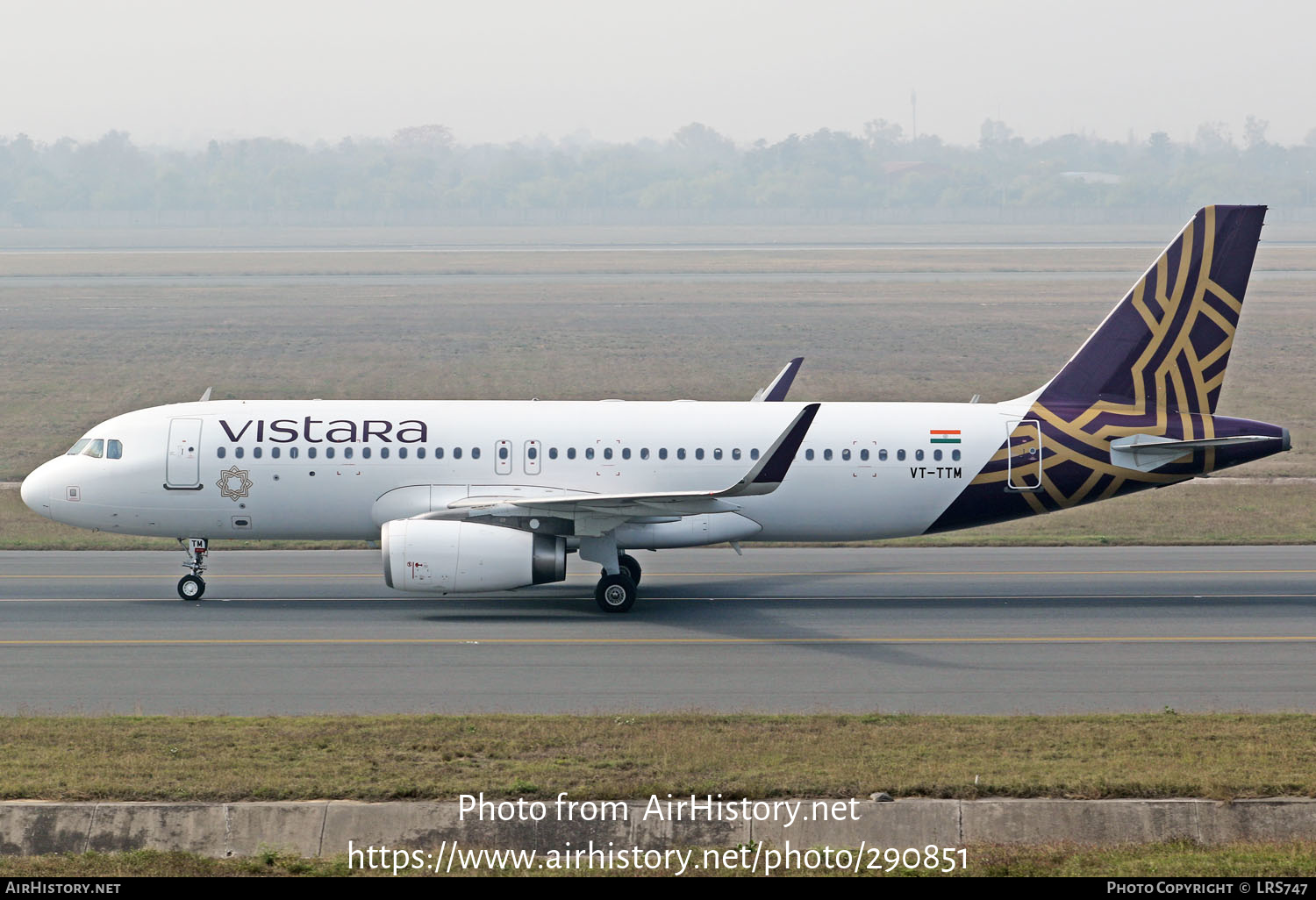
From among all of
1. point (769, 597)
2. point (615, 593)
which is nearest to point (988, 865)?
point (615, 593)

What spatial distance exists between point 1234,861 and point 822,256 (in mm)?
153250

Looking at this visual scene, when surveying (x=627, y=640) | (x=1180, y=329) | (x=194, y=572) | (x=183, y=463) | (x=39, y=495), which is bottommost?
(x=627, y=640)

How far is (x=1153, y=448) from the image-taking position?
29234 mm

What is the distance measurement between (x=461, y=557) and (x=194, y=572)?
20.1 feet

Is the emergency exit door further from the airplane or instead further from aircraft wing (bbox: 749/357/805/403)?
aircraft wing (bbox: 749/357/805/403)

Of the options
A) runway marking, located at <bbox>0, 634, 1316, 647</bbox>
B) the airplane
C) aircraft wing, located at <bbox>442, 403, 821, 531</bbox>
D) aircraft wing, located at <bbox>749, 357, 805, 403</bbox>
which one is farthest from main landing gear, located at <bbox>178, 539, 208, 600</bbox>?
aircraft wing, located at <bbox>749, 357, 805, 403</bbox>

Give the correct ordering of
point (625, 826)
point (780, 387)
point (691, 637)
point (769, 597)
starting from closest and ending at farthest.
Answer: point (625, 826)
point (691, 637)
point (769, 597)
point (780, 387)

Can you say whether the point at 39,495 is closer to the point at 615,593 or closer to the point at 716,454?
the point at 615,593

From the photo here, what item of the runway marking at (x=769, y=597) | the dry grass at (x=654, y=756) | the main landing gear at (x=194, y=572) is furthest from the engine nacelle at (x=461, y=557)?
the dry grass at (x=654, y=756)

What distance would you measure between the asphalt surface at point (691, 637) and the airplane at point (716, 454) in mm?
1624

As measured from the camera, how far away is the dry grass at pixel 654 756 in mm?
15359

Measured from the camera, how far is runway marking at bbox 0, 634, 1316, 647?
2492cm

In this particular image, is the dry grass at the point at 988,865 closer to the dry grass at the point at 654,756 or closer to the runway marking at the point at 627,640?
the dry grass at the point at 654,756

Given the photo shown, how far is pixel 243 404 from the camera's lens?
98.1ft
